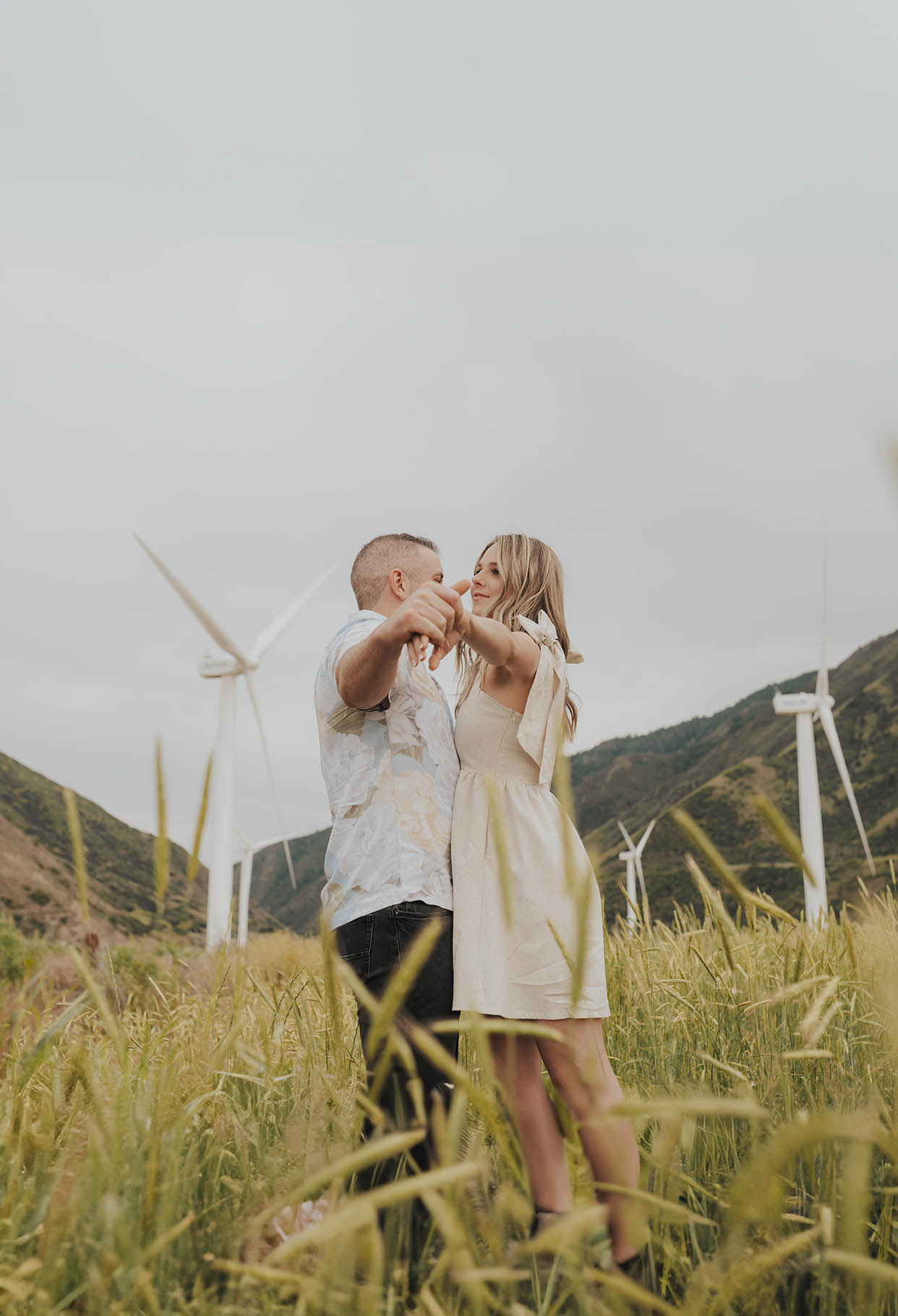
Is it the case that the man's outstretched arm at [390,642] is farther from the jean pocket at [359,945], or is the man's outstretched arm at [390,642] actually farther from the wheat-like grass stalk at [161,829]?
the wheat-like grass stalk at [161,829]

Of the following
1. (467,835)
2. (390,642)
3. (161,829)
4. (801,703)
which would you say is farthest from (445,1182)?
(801,703)

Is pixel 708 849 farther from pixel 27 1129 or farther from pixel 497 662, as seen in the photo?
pixel 497 662

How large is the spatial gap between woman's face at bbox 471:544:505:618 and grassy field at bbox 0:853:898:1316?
1.92 meters

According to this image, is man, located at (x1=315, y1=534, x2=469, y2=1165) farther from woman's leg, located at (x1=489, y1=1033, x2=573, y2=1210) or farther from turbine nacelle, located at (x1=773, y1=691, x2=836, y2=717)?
turbine nacelle, located at (x1=773, y1=691, x2=836, y2=717)

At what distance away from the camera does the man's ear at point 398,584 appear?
13.8 ft

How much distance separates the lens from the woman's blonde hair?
4141mm

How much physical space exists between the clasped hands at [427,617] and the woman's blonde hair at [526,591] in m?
0.97

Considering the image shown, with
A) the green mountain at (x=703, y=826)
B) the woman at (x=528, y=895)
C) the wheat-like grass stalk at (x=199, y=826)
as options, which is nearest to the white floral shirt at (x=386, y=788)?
the woman at (x=528, y=895)

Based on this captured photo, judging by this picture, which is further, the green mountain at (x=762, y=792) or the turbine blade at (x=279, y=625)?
the green mountain at (x=762, y=792)

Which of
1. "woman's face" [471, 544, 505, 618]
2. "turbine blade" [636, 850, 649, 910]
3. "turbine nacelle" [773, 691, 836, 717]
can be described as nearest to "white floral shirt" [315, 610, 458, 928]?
"woman's face" [471, 544, 505, 618]

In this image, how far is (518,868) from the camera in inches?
138

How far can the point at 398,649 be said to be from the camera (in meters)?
3.23

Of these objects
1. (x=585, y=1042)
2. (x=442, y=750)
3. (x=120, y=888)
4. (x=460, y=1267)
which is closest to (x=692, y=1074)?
(x=585, y=1042)

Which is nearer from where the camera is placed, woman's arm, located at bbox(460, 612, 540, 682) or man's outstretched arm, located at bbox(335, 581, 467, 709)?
man's outstretched arm, located at bbox(335, 581, 467, 709)
